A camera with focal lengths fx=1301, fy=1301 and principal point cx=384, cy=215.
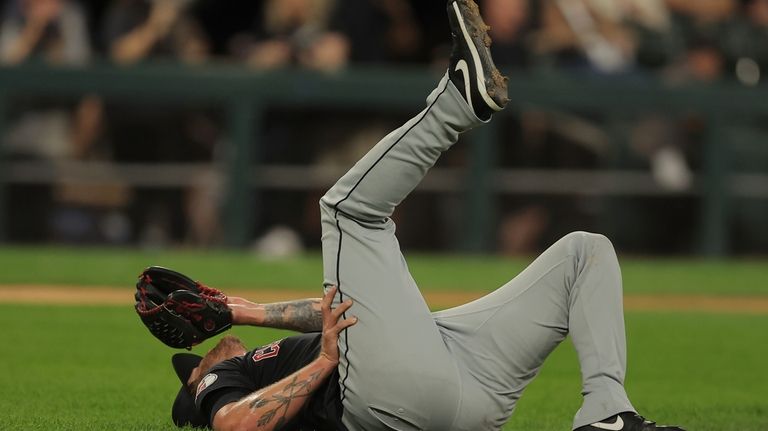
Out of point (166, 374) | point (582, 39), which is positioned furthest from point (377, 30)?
point (166, 374)

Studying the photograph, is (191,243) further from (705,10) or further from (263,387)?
(263,387)

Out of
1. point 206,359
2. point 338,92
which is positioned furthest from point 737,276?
point 206,359

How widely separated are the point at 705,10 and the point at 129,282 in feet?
20.7

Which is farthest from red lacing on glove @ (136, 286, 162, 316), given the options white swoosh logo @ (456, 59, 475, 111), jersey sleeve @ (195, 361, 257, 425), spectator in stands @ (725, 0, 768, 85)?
spectator in stands @ (725, 0, 768, 85)

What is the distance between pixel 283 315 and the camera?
14.8ft

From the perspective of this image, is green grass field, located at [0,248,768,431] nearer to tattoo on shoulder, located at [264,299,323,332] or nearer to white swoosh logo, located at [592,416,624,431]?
tattoo on shoulder, located at [264,299,323,332]

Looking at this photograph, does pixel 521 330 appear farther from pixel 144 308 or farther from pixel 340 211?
pixel 144 308

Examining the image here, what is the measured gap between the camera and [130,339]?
7129 mm

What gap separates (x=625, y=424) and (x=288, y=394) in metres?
1.03

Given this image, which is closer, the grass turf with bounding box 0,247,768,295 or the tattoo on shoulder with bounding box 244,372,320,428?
the tattoo on shoulder with bounding box 244,372,320,428

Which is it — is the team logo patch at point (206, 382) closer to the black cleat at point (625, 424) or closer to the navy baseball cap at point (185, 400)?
the navy baseball cap at point (185, 400)

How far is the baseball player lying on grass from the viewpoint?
396 centimetres

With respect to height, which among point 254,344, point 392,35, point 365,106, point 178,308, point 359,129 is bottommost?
point 254,344

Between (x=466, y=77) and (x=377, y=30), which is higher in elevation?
(x=466, y=77)
